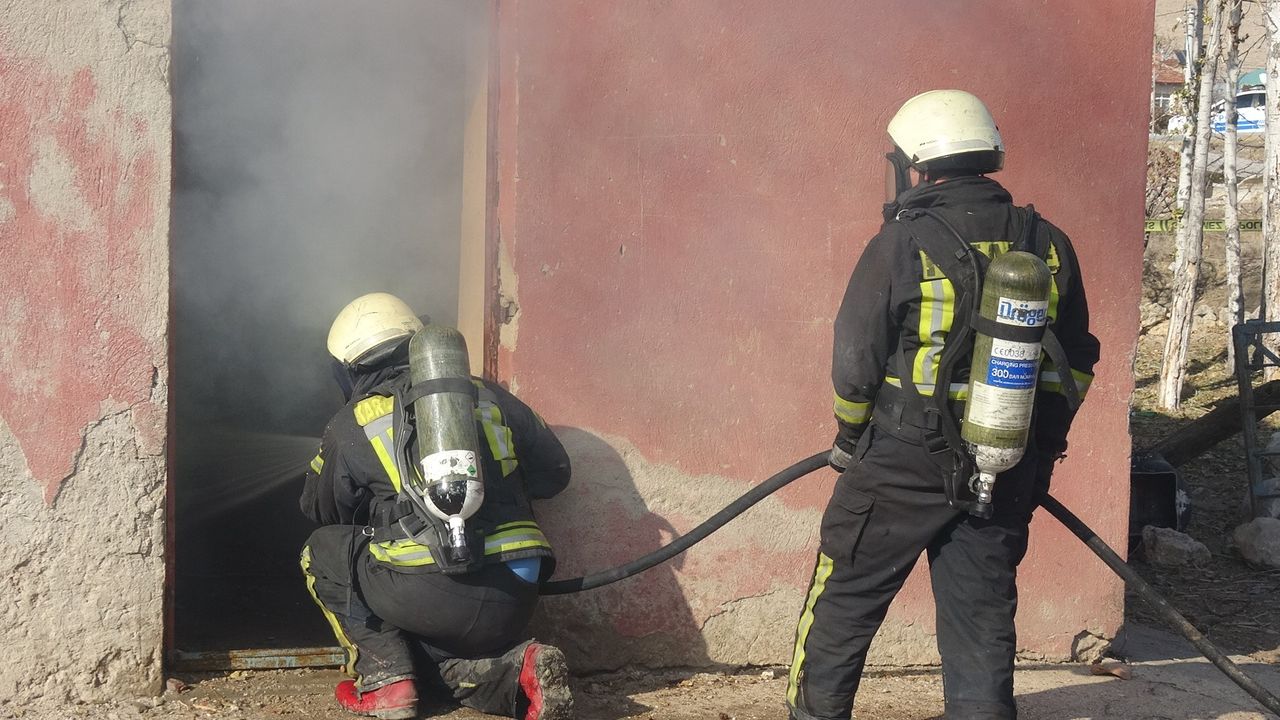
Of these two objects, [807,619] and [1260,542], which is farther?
[1260,542]

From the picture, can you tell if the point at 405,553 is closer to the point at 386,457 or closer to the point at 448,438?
the point at 386,457

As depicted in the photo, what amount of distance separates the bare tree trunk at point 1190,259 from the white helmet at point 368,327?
877cm

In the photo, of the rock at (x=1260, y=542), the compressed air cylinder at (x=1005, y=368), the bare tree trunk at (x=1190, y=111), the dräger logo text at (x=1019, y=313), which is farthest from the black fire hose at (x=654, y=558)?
the bare tree trunk at (x=1190, y=111)

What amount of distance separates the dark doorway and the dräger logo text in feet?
8.04

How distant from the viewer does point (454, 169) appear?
5.26 metres

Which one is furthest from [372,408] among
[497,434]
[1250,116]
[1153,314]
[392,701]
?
[1250,116]

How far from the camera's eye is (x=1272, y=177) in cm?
887

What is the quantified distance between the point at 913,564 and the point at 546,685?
1.20 meters

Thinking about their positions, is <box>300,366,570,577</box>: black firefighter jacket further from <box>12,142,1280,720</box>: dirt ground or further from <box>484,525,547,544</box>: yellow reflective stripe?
<box>12,142,1280,720</box>: dirt ground

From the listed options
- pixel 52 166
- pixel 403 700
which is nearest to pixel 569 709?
pixel 403 700

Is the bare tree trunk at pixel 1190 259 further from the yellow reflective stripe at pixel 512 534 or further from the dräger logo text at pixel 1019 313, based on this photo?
the yellow reflective stripe at pixel 512 534

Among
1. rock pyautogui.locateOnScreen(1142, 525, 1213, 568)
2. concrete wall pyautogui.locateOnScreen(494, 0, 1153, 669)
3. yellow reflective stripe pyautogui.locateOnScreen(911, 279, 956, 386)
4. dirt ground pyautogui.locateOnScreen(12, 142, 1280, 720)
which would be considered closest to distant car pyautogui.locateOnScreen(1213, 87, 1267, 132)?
rock pyautogui.locateOnScreen(1142, 525, 1213, 568)

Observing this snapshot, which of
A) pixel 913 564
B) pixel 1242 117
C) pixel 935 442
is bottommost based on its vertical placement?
pixel 913 564

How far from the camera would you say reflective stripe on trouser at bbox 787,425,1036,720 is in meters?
3.08
